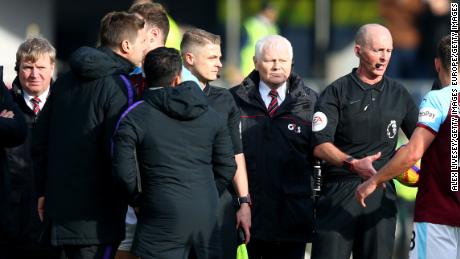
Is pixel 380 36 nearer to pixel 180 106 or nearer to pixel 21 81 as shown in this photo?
pixel 180 106

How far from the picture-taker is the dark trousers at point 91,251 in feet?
21.9

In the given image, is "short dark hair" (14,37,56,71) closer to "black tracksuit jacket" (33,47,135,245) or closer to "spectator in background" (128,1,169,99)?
"spectator in background" (128,1,169,99)

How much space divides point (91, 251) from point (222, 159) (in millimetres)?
973

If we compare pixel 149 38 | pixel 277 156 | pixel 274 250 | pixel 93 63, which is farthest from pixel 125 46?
pixel 274 250

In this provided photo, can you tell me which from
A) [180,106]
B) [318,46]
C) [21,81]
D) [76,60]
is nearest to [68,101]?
[76,60]

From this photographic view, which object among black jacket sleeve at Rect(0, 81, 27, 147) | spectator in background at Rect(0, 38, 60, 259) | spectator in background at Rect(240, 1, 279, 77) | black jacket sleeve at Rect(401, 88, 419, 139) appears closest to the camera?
black jacket sleeve at Rect(0, 81, 27, 147)

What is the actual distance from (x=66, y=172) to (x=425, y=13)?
1108cm

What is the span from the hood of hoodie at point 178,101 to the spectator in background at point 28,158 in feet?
4.92

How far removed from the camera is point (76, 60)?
6723mm

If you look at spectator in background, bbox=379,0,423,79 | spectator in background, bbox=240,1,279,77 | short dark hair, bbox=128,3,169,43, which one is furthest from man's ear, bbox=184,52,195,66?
spectator in background, bbox=379,0,423,79

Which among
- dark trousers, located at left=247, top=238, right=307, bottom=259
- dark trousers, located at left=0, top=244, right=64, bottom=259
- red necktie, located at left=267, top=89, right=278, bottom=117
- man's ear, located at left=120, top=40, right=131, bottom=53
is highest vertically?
man's ear, located at left=120, top=40, right=131, bottom=53

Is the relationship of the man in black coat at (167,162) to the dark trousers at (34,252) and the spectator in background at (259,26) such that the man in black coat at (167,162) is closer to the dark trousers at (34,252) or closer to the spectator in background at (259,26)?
the dark trousers at (34,252)

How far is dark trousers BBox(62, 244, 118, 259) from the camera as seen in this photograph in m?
6.67

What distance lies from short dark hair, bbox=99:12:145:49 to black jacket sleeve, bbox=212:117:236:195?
82 centimetres
